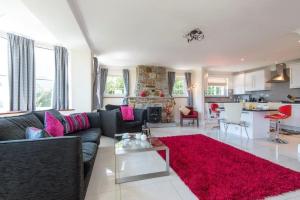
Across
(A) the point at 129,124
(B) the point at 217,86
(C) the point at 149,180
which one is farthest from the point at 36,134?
(B) the point at 217,86

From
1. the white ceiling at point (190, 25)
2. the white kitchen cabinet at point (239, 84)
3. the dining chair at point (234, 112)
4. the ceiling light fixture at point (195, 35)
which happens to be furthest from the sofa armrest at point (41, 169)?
the white kitchen cabinet at point (239, 84)

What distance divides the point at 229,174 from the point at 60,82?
437 centimetres

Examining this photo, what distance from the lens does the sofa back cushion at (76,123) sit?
2.93m

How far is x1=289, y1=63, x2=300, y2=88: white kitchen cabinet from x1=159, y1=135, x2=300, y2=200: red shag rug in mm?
4362

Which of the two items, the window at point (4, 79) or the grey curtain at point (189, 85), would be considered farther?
the grey curtain at point (189, 85)

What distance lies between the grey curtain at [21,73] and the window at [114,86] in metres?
3.26

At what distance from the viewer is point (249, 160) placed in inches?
107

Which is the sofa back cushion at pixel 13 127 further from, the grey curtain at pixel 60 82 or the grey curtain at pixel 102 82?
the grey curtain at pixel 102 82

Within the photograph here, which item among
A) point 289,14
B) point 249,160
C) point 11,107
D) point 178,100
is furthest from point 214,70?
point 11,107

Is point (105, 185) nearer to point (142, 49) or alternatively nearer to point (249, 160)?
point (249, 160)

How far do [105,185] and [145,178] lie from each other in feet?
1.71

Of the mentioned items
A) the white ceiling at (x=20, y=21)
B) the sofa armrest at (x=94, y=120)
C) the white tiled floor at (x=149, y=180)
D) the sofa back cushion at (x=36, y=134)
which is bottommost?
the white tiled floor at (x=149, y=180)

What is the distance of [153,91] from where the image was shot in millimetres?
6980

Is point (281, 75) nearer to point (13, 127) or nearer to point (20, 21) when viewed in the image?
point (13, 127)
